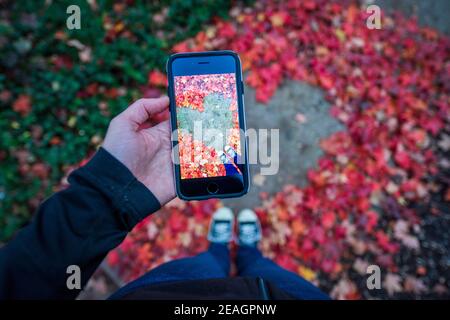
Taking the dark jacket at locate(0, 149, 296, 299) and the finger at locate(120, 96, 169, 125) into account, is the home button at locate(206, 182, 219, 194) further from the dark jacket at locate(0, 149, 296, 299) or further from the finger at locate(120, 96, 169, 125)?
the finger at locate(120, 96, 169, 125)

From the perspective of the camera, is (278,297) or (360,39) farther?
(360,39)

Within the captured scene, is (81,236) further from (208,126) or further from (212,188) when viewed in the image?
(208,126)

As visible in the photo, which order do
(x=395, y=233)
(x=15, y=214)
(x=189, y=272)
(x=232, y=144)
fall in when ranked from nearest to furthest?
(x=232, y=144), (x=189, y=272), (x=15, y=214), (x=395, y=233)

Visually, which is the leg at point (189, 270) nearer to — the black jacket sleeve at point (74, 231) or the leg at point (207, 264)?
the leg at point (207, 264)

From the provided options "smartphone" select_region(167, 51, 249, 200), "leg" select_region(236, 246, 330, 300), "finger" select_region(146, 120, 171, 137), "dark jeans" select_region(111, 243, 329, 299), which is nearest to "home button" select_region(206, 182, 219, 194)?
"smartphone" select_region(167, 51, 249, 200)

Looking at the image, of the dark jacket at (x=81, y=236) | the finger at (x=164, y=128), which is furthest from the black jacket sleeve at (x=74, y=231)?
the finger at (x=164, y=128)

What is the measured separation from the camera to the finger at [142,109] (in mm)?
2014

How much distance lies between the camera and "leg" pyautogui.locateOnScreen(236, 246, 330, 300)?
2109 millimetres

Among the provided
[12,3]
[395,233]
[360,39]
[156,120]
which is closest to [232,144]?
[156,120]

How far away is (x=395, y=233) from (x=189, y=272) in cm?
210

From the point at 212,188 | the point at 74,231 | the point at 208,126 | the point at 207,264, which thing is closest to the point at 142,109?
the point at 208,126

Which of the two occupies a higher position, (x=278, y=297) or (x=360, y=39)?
(x=360, y=39)

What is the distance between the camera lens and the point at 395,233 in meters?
3.11

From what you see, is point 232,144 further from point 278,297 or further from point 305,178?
point 305,178
